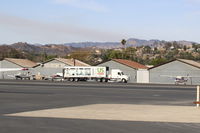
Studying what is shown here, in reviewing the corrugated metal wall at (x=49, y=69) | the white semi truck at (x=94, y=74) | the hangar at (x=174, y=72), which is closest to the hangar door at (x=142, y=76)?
the hangar at (x=174, y=72)

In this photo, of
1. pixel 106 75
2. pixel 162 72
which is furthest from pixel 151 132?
pixel 162 72

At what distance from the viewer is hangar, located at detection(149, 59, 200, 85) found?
9369 centimetres

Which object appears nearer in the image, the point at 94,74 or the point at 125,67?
the point at 94,74

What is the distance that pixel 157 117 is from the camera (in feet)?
62.2

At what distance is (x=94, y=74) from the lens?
304ft

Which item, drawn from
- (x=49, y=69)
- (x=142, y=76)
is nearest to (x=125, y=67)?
(x=142, y=76)

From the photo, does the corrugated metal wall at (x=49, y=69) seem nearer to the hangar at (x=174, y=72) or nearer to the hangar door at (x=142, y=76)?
the hangar door at (x=142, y=76)

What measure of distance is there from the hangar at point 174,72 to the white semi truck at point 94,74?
27.5 feet

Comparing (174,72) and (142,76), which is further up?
(174,72)

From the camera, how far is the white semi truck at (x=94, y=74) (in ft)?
303

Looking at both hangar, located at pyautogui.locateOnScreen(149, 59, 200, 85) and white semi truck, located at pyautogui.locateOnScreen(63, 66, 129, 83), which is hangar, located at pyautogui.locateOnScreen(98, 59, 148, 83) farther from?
white semi truck, located at pyautogui.locateOnScreen(63, 66, 129, 83)

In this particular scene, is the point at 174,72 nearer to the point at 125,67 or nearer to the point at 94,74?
the point at 125,67

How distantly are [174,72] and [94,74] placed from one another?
1795 cm

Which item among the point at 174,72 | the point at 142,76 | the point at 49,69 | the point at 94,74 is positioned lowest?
the point at 142,76
